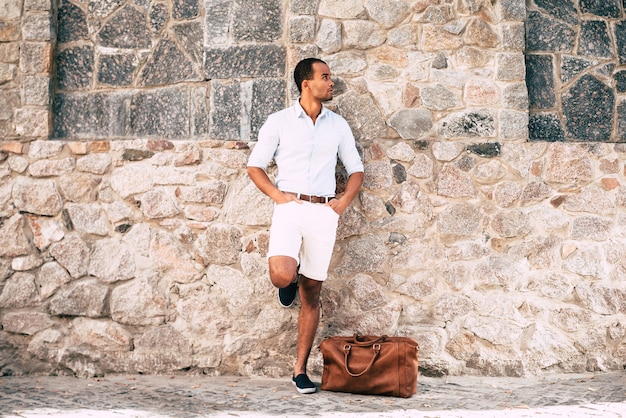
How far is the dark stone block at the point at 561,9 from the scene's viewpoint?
513cm

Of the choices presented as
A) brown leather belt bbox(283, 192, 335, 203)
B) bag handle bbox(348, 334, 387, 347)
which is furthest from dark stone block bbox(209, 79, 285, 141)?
bag handle bbox(348, 334, 387, 347)

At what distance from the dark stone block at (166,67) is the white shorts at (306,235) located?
1.38 metres

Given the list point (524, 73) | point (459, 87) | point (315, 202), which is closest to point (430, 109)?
point (459, 87)

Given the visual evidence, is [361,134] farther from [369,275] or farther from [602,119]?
[602,119]

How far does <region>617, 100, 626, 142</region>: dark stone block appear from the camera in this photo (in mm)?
5102

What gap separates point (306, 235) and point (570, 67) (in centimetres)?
238

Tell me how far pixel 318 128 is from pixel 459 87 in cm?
105

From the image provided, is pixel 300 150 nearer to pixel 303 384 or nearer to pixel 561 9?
pixel 303 384

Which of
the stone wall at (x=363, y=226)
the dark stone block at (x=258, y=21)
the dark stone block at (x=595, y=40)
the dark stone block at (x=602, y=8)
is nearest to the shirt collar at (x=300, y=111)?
the stone wall at (x=363, y=226)

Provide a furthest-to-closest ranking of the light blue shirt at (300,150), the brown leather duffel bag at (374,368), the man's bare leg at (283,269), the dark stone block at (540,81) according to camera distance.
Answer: the dark stone block at (540,81), the light blue shirt at (300,150), the man's bare leg at (283,269), the brown leather duffel bag at (374,368)

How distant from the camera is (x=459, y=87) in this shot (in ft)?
15.4

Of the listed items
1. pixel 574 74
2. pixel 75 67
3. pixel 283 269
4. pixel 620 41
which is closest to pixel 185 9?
pixel 75 67

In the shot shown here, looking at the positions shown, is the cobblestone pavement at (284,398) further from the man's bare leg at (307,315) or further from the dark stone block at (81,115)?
the dark stone block at (81,115)

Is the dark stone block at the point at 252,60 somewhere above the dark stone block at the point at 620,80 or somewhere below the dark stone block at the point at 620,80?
above
